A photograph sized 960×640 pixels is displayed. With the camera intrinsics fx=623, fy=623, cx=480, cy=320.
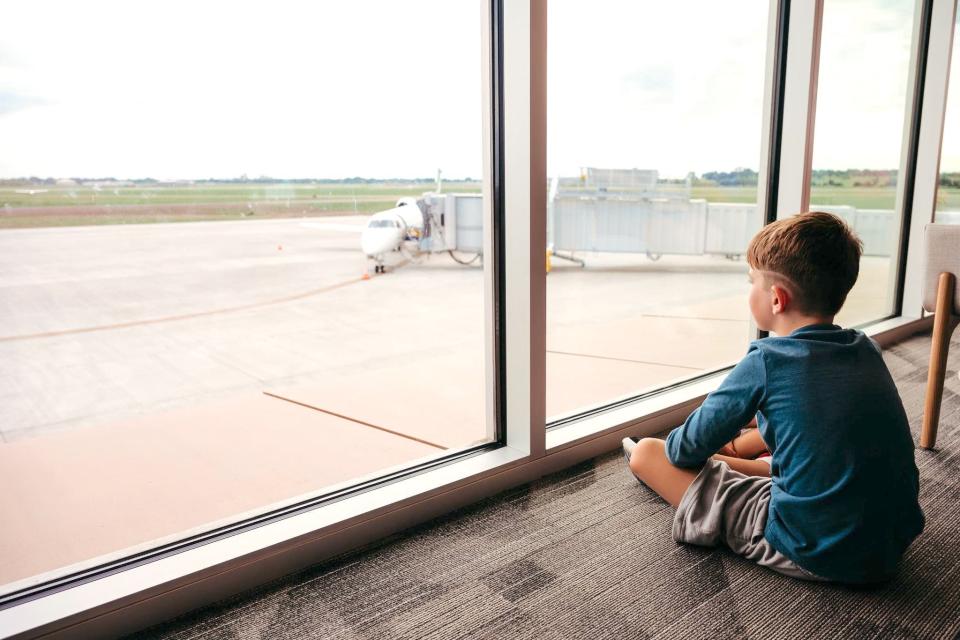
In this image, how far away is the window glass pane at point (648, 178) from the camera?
8.57 feet

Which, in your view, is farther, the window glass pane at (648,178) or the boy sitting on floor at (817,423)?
the window glass pane at (648,178)

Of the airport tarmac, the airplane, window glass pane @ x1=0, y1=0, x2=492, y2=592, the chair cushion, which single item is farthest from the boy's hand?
the airplane

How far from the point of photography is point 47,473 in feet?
5.43

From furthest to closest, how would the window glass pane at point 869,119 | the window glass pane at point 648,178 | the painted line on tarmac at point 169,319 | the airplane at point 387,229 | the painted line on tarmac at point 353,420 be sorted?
1. the window glass pane at point 869,119
2. the window glass pane at point 648,178
3. the airplane at point 387,229
4. the painted line on tarmac at point 353,420
5. the painted line on tarmac at point 169,319

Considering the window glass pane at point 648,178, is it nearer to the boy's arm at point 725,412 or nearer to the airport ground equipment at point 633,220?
the airport ground equipment at point 633,220

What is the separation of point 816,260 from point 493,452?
0.99m

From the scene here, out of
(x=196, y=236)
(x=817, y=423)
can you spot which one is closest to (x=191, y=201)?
(x=196, y=236)

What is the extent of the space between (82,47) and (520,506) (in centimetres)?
158

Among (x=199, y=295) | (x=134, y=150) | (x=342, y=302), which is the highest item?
(x=134, y=150)

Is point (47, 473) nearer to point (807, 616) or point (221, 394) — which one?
point (221, 394)

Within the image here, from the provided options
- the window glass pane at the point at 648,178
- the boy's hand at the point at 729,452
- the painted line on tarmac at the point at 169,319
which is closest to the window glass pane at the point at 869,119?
the window glass pane at the point at 648,178

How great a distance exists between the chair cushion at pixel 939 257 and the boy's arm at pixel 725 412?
1057 mm

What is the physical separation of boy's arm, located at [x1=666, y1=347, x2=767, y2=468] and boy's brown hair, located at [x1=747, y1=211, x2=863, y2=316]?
0.15 m

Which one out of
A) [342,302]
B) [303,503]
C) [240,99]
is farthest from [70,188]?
[342,302]
